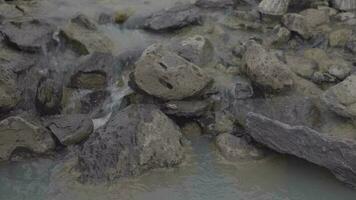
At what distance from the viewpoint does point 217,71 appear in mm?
12172

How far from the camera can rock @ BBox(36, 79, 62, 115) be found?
1119cm

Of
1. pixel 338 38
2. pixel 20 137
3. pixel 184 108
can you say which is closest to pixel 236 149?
pixel 184 108

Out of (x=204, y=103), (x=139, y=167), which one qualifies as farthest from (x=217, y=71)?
(x=139, y=167)

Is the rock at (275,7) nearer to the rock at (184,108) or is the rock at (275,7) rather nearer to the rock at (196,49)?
the rock at (196,49)

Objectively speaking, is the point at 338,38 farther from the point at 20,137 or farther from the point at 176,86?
the point at 20,137

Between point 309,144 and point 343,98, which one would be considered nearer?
point 309,144

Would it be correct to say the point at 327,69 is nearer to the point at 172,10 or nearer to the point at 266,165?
the point at 266,165

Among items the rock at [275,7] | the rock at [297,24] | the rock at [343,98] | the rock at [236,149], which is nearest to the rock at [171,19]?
the rock at [275,7]

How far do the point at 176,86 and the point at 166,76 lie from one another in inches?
10.7

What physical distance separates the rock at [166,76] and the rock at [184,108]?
13 centimetres

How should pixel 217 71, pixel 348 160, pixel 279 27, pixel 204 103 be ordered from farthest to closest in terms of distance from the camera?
pixel 279 27 → pixel 217 71 → pixel 204 103 → pixel 348 160

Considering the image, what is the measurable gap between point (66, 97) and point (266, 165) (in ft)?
14.2

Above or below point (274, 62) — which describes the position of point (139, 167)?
below

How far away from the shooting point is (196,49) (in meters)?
12.2
